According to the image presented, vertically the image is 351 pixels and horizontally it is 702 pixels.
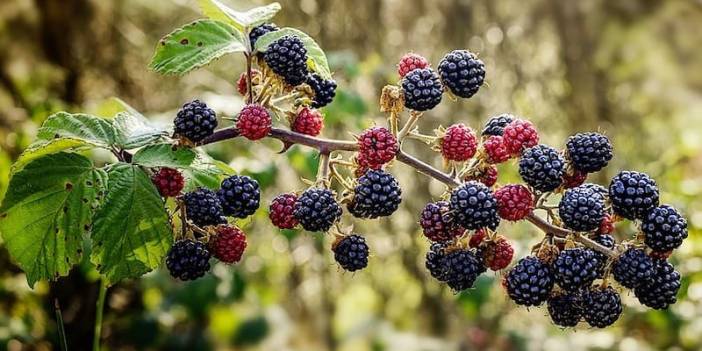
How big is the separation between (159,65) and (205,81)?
4.01 meters

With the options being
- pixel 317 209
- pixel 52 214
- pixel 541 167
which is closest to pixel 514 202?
pixel 541 167

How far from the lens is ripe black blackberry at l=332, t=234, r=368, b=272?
1.28 metres

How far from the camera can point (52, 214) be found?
1259 millimetres

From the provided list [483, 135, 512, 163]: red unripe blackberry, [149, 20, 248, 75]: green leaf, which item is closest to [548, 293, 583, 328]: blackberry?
[483, 135, 512, 163]: red unripe blackberry

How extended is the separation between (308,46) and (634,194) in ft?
1.98

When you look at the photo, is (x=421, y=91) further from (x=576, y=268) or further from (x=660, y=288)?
(x=660, y=288)

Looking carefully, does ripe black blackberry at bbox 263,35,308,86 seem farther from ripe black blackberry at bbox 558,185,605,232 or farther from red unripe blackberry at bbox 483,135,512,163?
ripe black blackberry at bbox 558,185,605,232

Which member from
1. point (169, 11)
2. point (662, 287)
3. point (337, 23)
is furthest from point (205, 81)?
point (662, 287)

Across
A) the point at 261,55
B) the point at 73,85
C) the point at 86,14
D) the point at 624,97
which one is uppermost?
the point at 624,97

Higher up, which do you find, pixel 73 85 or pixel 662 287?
pixel 662 287

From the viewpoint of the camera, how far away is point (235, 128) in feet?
4.17

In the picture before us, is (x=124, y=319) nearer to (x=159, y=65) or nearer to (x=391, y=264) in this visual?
(x=391, y=264)

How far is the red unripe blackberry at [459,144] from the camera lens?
1.29m

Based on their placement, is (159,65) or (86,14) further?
(86,14)
